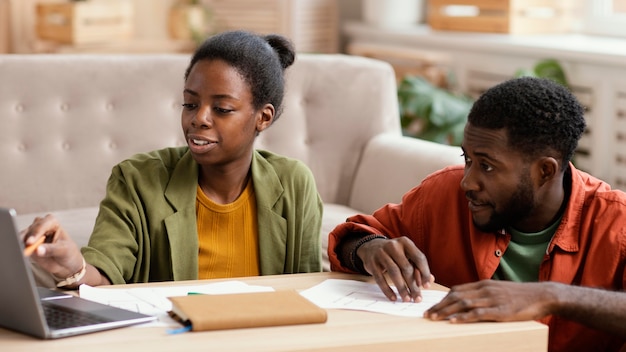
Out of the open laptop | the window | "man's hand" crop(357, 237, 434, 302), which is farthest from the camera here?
the window

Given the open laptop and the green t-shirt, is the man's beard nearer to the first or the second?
the green t-shirt

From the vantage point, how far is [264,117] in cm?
200

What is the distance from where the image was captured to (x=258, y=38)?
202 centimetres

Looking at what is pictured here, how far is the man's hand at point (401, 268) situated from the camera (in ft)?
4.94

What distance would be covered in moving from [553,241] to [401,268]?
1.03 feet

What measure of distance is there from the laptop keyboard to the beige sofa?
1.33m

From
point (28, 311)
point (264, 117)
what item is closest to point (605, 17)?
point (264, 117)

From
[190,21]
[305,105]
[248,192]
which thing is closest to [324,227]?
[305,105]

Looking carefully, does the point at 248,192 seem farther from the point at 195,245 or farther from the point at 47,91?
the point at 47,91

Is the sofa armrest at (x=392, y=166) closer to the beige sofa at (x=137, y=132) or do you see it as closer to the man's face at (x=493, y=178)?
the beige sofa at (x=137, y=132)

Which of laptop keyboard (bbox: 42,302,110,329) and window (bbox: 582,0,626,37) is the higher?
window (bbox: 582,0,626,37)

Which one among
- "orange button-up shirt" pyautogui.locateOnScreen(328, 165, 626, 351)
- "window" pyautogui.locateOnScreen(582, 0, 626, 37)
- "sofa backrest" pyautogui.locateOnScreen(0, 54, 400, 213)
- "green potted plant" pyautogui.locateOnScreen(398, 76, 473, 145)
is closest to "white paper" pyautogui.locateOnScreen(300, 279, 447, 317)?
"orange button-up shirt" pyautogui.locateOnScreen(328, 165, 626, 351)

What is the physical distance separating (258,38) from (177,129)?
104cm

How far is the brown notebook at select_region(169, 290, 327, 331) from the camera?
4.33 feet
